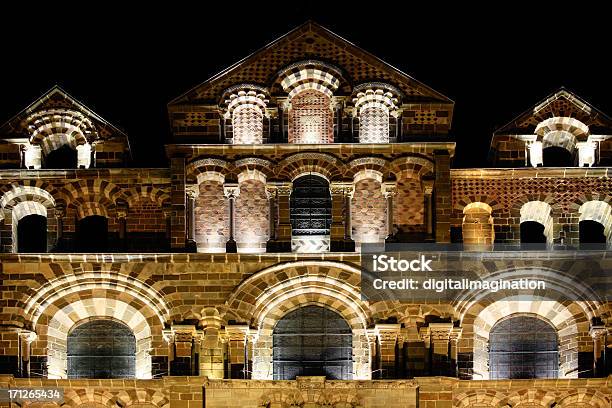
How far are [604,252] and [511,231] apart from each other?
270 cm

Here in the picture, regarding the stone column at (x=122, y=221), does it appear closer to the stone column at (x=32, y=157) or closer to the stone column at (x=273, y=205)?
the stone column at (x=32, y=157)

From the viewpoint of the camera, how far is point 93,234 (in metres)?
41.5

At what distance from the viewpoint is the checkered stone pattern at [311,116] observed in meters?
40.4

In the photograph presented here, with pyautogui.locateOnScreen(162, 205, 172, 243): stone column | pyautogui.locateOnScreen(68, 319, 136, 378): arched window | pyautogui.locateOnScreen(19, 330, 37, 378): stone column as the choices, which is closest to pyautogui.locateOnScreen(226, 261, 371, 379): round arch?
pyautogui.locateOnScreen(162, 205, 172, 243): stone column

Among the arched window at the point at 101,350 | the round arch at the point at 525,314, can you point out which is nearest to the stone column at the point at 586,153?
the round arch at the point at 525,314

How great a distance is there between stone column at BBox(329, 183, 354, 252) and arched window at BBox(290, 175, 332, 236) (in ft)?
1.72

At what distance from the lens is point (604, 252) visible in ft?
127

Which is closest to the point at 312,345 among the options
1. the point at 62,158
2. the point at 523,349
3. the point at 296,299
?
the point at 296,299

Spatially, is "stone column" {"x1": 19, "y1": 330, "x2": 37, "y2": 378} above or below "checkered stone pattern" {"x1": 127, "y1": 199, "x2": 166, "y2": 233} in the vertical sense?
below

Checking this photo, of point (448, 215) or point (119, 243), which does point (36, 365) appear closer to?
point (119, 243)

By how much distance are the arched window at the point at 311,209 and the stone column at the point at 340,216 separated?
52 cm

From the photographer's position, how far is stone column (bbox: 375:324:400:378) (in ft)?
125

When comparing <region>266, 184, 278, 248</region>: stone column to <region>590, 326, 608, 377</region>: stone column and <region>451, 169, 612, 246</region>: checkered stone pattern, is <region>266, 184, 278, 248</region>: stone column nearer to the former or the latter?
<region>451, 169, 612, 246</region>: checkered stone pattern

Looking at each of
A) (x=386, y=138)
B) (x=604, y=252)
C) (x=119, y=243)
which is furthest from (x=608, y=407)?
(x=119, y=243)
